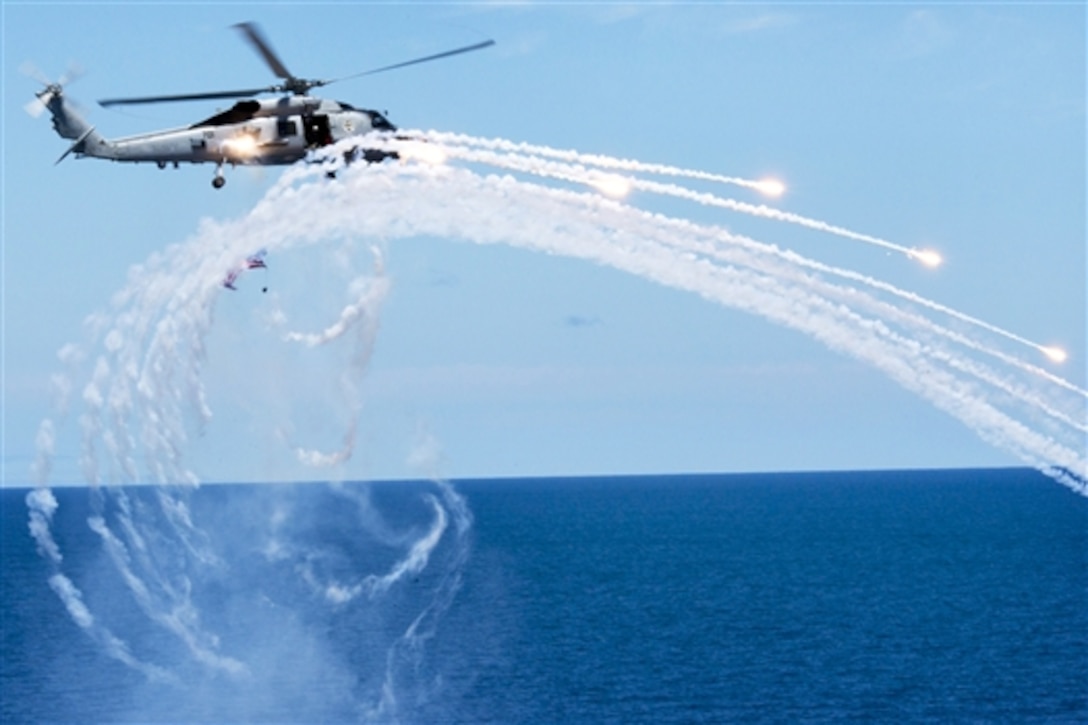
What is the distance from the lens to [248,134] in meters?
51.7

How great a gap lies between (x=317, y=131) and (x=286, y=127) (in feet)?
3.70

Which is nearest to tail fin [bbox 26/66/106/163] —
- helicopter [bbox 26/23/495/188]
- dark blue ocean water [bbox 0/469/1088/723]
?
helicopter [bbox 26/23/495/188]

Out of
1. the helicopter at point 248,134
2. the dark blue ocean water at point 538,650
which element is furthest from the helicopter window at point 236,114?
the dark blue ocean water at point 538,650

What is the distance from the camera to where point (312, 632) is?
14638cm

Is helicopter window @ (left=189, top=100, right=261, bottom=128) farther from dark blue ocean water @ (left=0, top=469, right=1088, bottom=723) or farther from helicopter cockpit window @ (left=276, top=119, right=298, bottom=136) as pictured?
dark blue ocean water @ (left=0, top=469, right=1088, bottom=723)

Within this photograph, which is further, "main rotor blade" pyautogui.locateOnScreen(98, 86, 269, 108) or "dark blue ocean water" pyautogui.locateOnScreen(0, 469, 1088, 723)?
"dark blue ocean water" pyautogui.locateOnScreen(0, 469, 1088, 723)

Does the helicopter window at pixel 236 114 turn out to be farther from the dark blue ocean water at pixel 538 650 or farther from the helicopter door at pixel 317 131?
the dark blue ocean water at pixel 538 650

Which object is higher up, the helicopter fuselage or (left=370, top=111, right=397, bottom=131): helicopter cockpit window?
(left=370, top=111, right=397, bottom=131): helicopter cockpit window

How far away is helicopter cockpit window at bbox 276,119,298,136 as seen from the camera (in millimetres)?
51594

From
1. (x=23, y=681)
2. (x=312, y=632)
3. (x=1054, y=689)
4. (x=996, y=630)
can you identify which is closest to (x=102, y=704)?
(x=23, y=681)

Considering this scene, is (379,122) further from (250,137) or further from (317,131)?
(250,137)

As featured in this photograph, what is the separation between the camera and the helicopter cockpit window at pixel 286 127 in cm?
5159

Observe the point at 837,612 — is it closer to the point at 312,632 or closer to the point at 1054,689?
the point at 1054,689

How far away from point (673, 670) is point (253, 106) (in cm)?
8760
